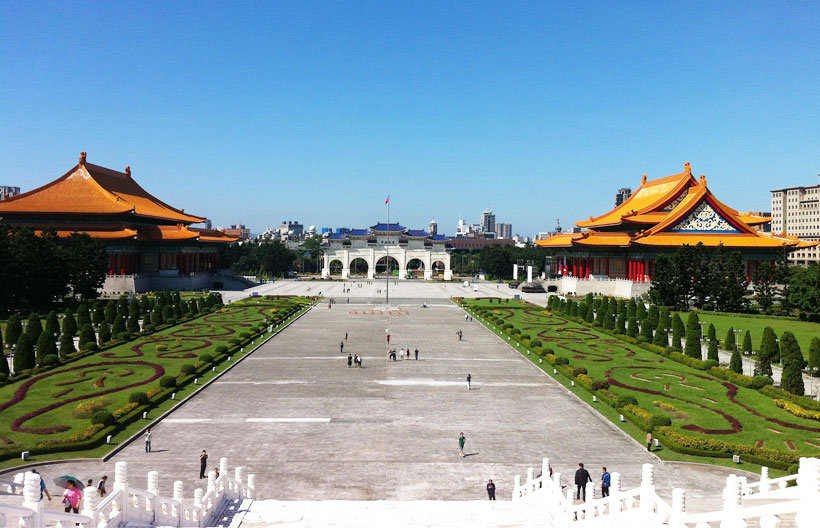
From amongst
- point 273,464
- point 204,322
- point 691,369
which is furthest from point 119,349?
point 691,369

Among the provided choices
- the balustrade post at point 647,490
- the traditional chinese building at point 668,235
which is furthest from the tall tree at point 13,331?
the traditional chinese building at point 668,235

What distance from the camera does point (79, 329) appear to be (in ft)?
144

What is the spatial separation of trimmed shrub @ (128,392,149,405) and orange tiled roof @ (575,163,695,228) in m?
62.0

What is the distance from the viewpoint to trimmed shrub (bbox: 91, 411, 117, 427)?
22797mm

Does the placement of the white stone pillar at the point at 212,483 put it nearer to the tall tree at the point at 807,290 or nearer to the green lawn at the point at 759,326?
the green lawn at the point at 759,326

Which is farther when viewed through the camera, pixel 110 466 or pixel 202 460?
pixel 110 466

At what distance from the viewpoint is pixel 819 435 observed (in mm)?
23422

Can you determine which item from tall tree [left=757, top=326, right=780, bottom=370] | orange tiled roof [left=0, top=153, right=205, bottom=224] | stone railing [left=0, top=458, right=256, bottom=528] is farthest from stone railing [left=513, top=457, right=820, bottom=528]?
orange tiled roof [left=0, top=153, right=205, bottom=224]

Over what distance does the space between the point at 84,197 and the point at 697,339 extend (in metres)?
70.3

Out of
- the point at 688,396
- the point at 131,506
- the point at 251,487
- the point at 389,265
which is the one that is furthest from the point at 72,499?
the point at 389,265

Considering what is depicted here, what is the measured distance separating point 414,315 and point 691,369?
2996cm

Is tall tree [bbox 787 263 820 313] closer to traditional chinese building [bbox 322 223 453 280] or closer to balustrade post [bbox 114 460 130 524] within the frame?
balustrade post [bbox 114 460 130 524]

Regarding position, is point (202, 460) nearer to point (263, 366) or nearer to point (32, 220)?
point (263, 366)

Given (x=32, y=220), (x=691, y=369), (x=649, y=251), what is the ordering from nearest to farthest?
(x=691, y=369) → (x=649, y=251) → (x=32, y=220)
